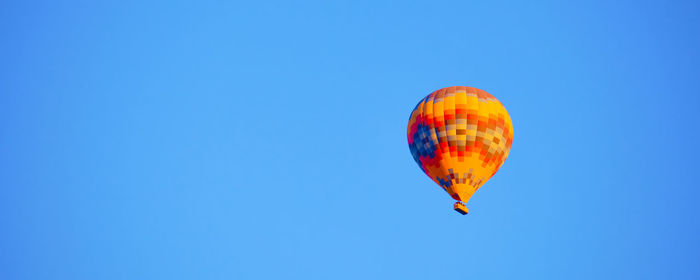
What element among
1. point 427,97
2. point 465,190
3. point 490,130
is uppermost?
point 427,97

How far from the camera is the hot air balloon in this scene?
41.6 metres

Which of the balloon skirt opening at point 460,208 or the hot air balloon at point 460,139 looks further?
the hot air balloon at point 460,139

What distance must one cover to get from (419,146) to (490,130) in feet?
12.1

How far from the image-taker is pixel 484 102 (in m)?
43.0

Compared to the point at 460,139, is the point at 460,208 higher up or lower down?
lower down

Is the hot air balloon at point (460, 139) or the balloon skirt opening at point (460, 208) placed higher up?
the hot air balloon at point (460, 139)

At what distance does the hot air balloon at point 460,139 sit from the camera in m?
41.6

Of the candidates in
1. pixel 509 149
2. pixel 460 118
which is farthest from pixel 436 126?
pixel 509 149

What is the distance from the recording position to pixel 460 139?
1642 inches

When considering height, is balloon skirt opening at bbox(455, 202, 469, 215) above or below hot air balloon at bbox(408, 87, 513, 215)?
below

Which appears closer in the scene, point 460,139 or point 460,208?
point 460,208

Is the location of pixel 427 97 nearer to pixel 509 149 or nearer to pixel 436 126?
pixel 436 126

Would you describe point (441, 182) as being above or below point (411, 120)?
below

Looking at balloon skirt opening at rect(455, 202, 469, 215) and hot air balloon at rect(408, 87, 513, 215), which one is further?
hot air balloon at rect(408, 87, 513, 215)
